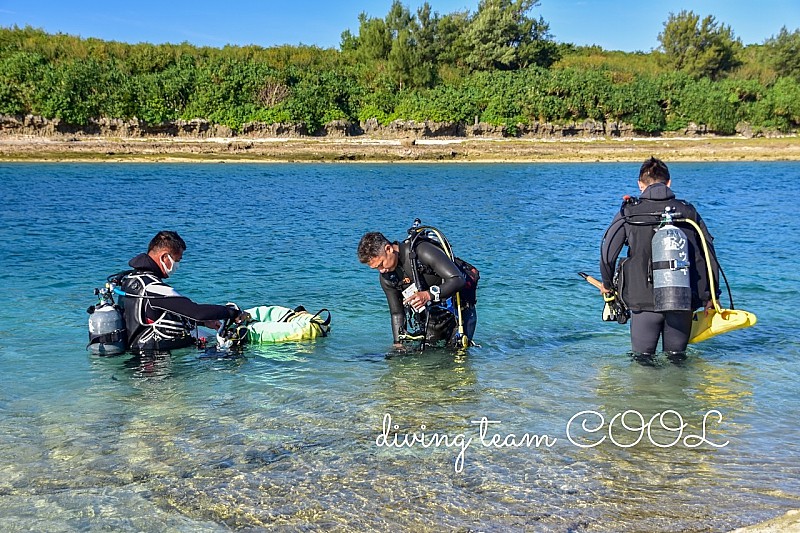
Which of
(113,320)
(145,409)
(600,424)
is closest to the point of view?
(600,424)

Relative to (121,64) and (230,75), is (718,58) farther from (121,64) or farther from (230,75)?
(121,64)

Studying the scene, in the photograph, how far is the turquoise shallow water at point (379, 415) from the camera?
151 inches

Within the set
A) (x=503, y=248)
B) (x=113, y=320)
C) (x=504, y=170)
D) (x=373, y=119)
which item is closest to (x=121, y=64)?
(x=373, y=119)

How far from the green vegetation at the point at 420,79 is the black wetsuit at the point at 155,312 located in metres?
44.2

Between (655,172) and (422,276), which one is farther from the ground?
(655,172)

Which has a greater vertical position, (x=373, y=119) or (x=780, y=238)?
(x=373, y=119)

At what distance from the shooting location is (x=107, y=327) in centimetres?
638

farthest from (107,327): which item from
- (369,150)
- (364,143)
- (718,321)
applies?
(364,143)

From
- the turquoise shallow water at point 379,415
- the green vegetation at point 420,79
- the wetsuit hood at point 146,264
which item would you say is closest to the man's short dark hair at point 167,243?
the wetsuit hood at point 146,264

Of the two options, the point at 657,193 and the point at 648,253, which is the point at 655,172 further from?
the point at 648,253

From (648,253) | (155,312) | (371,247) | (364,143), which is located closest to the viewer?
(648,253)

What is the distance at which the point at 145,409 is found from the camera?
5520mm

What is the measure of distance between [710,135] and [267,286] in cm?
5146

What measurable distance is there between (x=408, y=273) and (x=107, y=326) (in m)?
2.72
